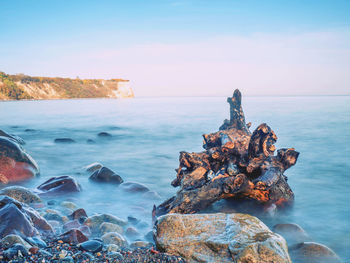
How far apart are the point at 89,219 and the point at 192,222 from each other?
1.80m

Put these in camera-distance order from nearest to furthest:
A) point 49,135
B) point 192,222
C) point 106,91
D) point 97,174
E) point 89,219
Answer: point 192,222 → point 89,219 → point 97,174 → point 49,135 → point 106,91

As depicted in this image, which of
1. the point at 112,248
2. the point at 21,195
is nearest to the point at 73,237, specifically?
the point at 112,248

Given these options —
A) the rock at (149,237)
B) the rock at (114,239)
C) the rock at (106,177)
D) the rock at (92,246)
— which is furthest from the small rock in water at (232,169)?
the rock at (106,177)

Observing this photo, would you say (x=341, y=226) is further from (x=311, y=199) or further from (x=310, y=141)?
(x=310, y=141)

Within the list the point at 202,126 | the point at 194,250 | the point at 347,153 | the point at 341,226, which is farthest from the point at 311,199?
the point at 202,126

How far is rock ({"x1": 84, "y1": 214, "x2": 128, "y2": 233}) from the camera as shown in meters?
4.04

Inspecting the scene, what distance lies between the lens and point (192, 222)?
118 inches

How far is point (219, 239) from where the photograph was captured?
2742mm

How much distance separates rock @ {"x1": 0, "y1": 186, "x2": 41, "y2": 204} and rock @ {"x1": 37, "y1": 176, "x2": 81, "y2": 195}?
0.55 metres

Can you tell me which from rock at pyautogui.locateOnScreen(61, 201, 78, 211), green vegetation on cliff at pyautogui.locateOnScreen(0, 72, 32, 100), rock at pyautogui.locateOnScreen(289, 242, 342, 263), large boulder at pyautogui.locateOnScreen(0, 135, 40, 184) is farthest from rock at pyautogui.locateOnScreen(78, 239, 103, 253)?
green vegetation on cliff at pyautogui.locateOnScreen(0, 72, 32, 100)

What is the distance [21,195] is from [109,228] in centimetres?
195

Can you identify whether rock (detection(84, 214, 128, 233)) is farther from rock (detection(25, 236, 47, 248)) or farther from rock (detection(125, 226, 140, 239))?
Result: rock (detection(25, 236, 47, 248))

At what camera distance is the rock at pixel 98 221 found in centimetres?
404

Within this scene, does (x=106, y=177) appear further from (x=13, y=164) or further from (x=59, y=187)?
(x=13, y=164)
